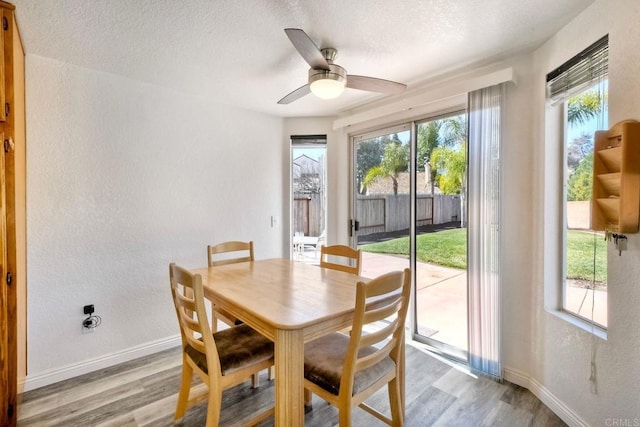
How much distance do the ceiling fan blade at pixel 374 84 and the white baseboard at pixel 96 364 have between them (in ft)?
8.70

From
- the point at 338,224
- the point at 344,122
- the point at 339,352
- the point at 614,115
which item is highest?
the point at 344,122

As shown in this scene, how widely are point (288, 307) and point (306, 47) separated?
4.21 feet

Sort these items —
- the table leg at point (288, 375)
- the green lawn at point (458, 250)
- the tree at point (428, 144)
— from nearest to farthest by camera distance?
1. the table leg at point (288, 375)
2. the green lawn at point (458, 250)
3. the tree at point (428, 144)

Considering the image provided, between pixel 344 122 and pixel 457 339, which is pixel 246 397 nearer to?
pixel 457 339

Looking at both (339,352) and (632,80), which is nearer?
(632,80)

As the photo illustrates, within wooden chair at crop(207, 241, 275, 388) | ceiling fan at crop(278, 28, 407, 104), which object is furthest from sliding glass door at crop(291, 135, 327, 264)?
ceiling fan at crop(278, 28, 407, 104)

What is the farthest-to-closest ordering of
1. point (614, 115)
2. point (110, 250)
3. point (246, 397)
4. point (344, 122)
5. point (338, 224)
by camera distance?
point (338, 224) < point (344, 122) < point (110, 250) < point (246, 397) < point (614, 115)

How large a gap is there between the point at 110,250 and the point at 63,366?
34.7 inches

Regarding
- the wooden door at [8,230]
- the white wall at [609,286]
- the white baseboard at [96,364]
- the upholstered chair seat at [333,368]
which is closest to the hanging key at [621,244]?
the white wall at [609,286]

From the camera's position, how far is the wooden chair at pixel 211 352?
137cm

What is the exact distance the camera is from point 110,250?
237 centimetres

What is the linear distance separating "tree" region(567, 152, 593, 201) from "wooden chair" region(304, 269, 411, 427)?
1303 mm

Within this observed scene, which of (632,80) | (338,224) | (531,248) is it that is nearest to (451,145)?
(531,248)

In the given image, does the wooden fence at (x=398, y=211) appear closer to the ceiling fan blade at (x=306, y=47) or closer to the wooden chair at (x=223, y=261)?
the wooden chair at (x=223, y=261)
